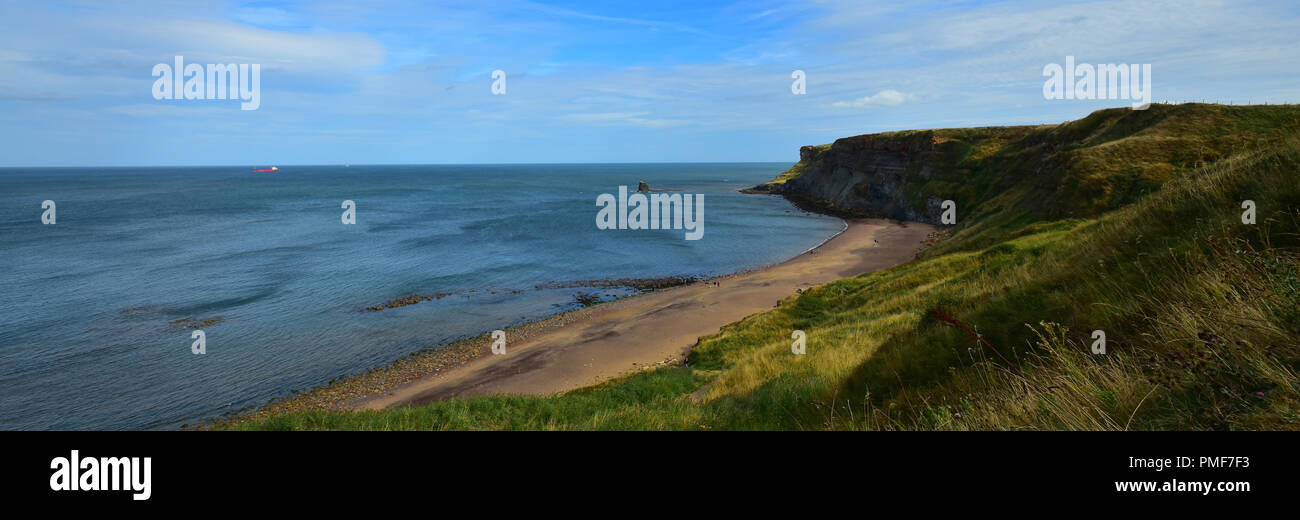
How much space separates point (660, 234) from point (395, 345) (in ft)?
146

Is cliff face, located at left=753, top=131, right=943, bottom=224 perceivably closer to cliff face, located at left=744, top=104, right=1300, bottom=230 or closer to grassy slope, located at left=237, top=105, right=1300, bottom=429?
cliff face, located at left=744, top=104, right=1300, bottom=230

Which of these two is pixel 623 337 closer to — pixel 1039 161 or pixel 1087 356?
pixel 1087 356

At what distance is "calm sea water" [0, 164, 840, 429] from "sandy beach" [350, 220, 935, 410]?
4298 mm

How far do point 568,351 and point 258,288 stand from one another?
27150 mm

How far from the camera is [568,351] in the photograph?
85.3ft

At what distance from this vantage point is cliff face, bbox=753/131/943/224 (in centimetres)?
7194

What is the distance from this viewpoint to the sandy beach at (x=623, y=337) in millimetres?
21953

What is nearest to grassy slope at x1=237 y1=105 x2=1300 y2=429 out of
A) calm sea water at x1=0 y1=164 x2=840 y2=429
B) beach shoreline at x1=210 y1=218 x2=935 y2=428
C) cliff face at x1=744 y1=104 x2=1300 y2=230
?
cliff face at x1=744 y1=104 x2=1300 y2=230

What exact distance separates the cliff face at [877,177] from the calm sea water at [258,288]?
10.2 metres
